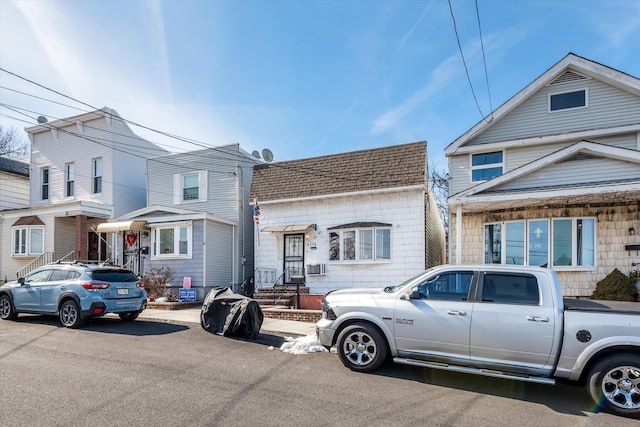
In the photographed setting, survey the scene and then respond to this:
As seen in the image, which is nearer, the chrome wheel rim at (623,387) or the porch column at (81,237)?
the chrome wheel rim at (623,387)

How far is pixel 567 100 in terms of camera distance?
12211mm

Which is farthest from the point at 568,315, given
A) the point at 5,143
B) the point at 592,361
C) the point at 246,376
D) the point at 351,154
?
the point at 5,143

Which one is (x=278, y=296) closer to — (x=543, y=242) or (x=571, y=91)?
(x=543, y=242)

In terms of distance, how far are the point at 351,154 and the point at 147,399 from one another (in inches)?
437

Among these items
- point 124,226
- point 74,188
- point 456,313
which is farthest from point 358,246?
point 74,188

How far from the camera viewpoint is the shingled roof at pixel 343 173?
1306cm

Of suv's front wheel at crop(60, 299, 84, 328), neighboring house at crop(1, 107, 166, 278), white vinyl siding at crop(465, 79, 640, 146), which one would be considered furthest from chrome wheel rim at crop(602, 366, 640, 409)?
neighboring house at crop(1, 107, 166, 278)

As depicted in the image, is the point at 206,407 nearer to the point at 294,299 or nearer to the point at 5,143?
the point at 294,299

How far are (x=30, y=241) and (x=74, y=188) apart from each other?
3173 mm

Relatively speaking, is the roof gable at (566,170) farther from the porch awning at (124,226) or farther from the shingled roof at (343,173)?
the porch awning at (124,226)

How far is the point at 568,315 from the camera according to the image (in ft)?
16.6

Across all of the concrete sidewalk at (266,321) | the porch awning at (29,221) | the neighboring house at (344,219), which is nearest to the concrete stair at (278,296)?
the neighboring house at (344,219)

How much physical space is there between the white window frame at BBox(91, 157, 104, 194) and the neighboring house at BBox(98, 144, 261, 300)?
2764mm

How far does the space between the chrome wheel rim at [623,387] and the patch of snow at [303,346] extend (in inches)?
174
